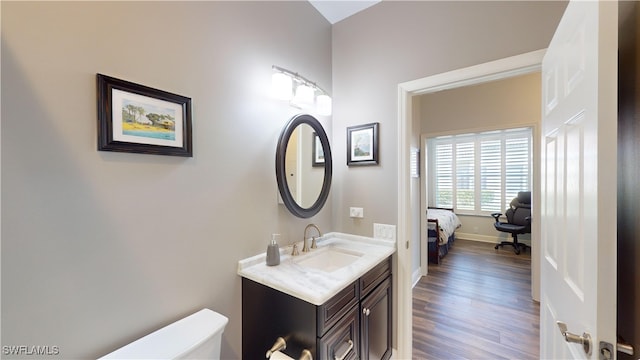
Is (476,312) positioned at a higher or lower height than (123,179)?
lower

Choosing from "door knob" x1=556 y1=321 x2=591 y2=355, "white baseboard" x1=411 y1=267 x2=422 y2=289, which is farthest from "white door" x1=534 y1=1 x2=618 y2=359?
"white baseboard" x1=411 y1=267 x2=422 y2=289

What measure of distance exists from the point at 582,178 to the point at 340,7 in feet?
6.61

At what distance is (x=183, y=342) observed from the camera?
3.15ft

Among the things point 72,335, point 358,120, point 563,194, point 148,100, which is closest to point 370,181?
point 358,120

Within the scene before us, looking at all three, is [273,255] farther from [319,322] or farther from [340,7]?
[340,7]

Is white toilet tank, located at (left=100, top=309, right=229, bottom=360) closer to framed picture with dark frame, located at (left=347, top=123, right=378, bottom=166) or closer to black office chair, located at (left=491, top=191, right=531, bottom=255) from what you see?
framed picture with dark frame, located at (left=347, top=123, right=378, bottom=166)

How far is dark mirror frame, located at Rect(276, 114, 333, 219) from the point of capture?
5.21ft

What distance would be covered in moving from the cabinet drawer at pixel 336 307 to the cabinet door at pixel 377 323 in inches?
6.1

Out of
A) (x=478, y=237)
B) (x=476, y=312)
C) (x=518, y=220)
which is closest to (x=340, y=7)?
(x=476, y=312)

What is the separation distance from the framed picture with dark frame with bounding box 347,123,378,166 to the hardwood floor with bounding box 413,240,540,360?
1658 mm

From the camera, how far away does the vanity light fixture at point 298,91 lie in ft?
5.22

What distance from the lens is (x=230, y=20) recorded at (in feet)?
4.55

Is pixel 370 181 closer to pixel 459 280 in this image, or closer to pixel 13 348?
pixel 13 348

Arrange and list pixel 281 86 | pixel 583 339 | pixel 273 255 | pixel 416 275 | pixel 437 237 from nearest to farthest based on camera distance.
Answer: pixel 583 339
pixel 273 255
pixel 281 86
pixel 416 275
pixel 437 237
